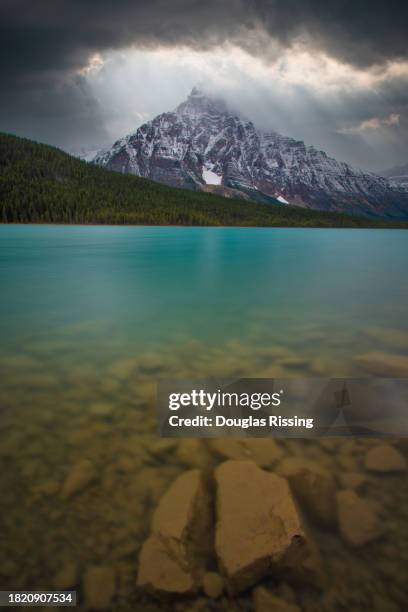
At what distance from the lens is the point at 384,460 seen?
21.1 feet

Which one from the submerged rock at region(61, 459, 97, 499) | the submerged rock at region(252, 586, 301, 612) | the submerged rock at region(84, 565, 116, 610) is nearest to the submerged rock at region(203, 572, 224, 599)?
the submerged rock at region(252, 586, 301, 612)

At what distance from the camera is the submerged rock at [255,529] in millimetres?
4273

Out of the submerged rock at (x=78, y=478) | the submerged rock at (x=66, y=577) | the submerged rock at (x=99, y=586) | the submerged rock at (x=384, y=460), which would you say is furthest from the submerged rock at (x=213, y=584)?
the submerged rock at (x=384, y=460)

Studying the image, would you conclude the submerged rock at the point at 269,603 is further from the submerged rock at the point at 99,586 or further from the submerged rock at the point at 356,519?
the submerged rock at the point at 99,586

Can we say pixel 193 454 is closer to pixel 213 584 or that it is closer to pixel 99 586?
pixel 213 584

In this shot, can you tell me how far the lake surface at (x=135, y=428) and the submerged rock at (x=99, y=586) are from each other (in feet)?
0.12

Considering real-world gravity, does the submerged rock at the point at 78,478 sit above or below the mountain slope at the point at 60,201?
below

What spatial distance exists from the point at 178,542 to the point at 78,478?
220cm

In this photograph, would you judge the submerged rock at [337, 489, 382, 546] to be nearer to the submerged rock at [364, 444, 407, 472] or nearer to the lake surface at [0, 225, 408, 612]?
the lake surface at [0, 225, 408, 612]

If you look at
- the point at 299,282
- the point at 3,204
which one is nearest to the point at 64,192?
the point at 3,204

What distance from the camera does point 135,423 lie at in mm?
7574

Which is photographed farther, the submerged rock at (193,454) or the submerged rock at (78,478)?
the submerged rock at (193,454)

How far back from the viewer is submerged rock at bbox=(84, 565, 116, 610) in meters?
4.11

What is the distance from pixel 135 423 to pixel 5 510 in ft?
9.19
